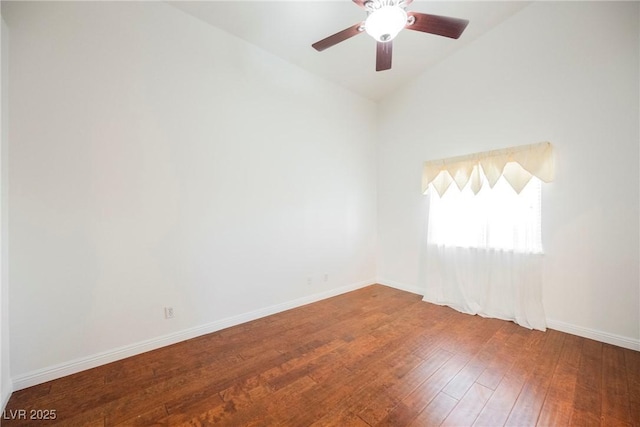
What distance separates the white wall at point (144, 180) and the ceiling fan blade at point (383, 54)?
1.46 meters

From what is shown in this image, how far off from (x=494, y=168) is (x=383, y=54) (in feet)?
6.52

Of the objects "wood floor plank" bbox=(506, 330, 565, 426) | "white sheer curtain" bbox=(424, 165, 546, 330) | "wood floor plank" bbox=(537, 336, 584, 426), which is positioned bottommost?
"wood floor plank" bbox=(506, 330, 565, 426)

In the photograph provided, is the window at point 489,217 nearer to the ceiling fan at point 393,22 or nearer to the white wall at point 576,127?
the white wall at point 576,127

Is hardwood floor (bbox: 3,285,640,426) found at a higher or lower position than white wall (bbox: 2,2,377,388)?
lower

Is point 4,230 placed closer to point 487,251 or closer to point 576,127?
point 487,251

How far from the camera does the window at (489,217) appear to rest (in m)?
2.82

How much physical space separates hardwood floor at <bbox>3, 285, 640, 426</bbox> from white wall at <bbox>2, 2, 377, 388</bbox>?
0.40 meters

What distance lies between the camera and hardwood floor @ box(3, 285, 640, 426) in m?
1.57

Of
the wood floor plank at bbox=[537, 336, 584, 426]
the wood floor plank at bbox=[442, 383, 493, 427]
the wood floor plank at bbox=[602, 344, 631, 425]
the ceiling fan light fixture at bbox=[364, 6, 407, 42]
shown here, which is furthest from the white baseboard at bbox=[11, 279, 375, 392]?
the ceiling fan light fixture at bbox=[364, 6, 407, 42]

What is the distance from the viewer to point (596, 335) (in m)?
2.45

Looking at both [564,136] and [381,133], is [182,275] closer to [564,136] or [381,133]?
[381,133]

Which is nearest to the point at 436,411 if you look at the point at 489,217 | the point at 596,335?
the point at 596,335

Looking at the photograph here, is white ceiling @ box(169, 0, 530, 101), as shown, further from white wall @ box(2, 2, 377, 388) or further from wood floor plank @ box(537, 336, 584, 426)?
wood floor plank @ box(537, 336, 584, 426)

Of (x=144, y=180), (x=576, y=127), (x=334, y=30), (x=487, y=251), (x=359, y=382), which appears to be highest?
(x=334, y=30)
